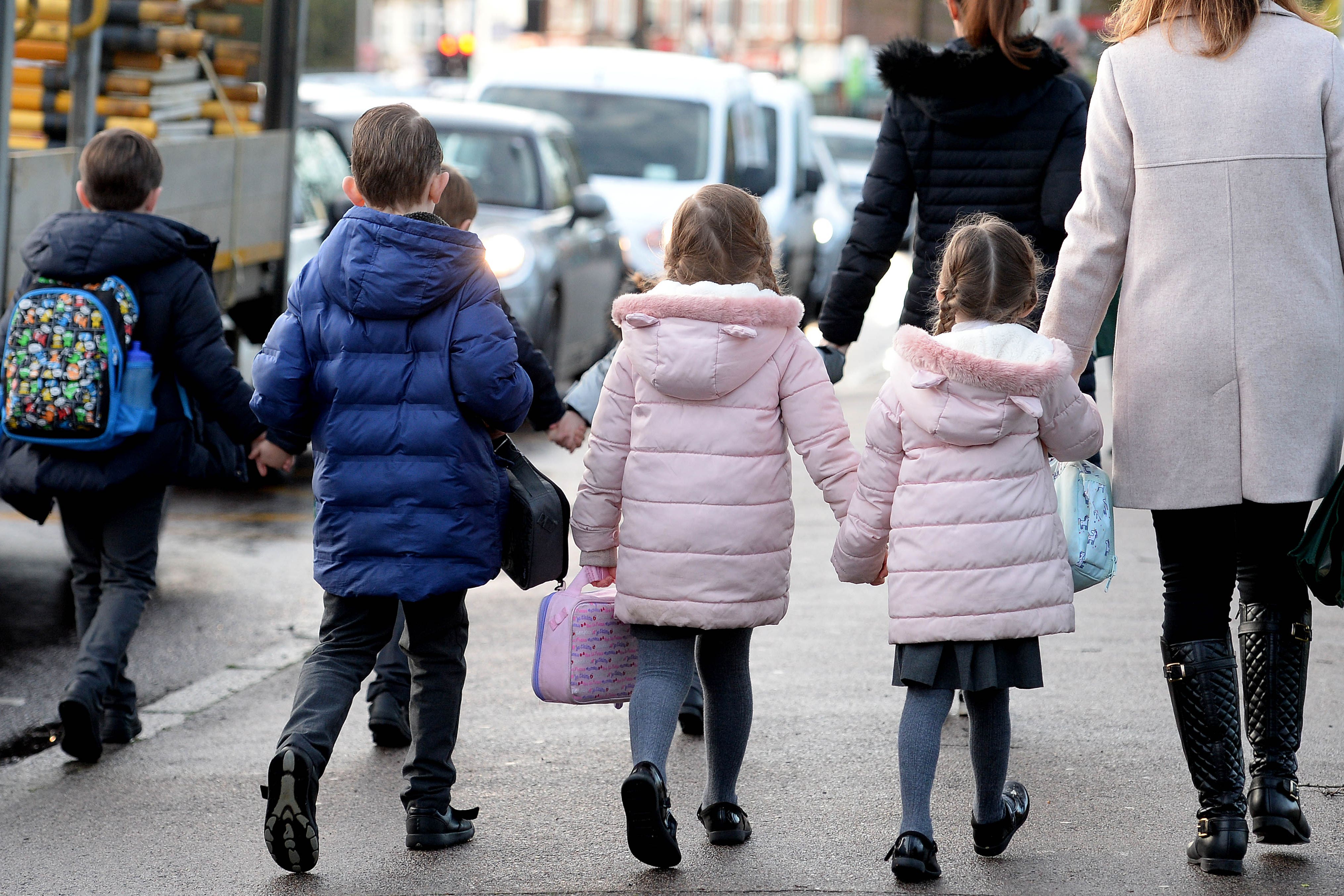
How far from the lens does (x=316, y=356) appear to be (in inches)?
158

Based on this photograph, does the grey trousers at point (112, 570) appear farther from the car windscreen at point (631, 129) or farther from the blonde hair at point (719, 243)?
the car windscreen at point (631, 129)

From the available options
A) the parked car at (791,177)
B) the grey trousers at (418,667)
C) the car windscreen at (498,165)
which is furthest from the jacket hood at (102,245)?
the parked car at (791,177)

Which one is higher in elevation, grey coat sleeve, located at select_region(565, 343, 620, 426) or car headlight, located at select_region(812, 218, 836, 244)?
grey coat sleeve, located at select_region(565, 343, 620, 426)

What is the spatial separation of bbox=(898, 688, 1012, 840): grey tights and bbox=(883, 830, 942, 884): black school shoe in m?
0.02

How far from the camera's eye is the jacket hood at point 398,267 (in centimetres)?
388

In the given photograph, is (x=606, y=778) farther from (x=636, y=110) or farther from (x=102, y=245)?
(x=636, y=110)

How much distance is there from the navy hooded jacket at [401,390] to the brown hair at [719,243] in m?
0.43

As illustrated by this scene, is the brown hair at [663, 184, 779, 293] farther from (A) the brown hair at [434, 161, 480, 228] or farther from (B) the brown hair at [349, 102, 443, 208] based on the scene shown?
(A) the brown hair at [434, 161, 480, 228]

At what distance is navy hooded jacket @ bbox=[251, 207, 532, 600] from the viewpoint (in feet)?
12.8

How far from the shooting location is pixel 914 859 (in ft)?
12.3

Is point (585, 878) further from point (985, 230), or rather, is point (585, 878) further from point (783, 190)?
point (783, 190)

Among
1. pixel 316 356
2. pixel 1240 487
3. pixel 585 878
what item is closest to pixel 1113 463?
pixel 1240 487

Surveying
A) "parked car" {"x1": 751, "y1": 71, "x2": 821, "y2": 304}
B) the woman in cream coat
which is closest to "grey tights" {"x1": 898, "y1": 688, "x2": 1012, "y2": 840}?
the woman in cream coat

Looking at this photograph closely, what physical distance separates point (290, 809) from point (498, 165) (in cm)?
829
